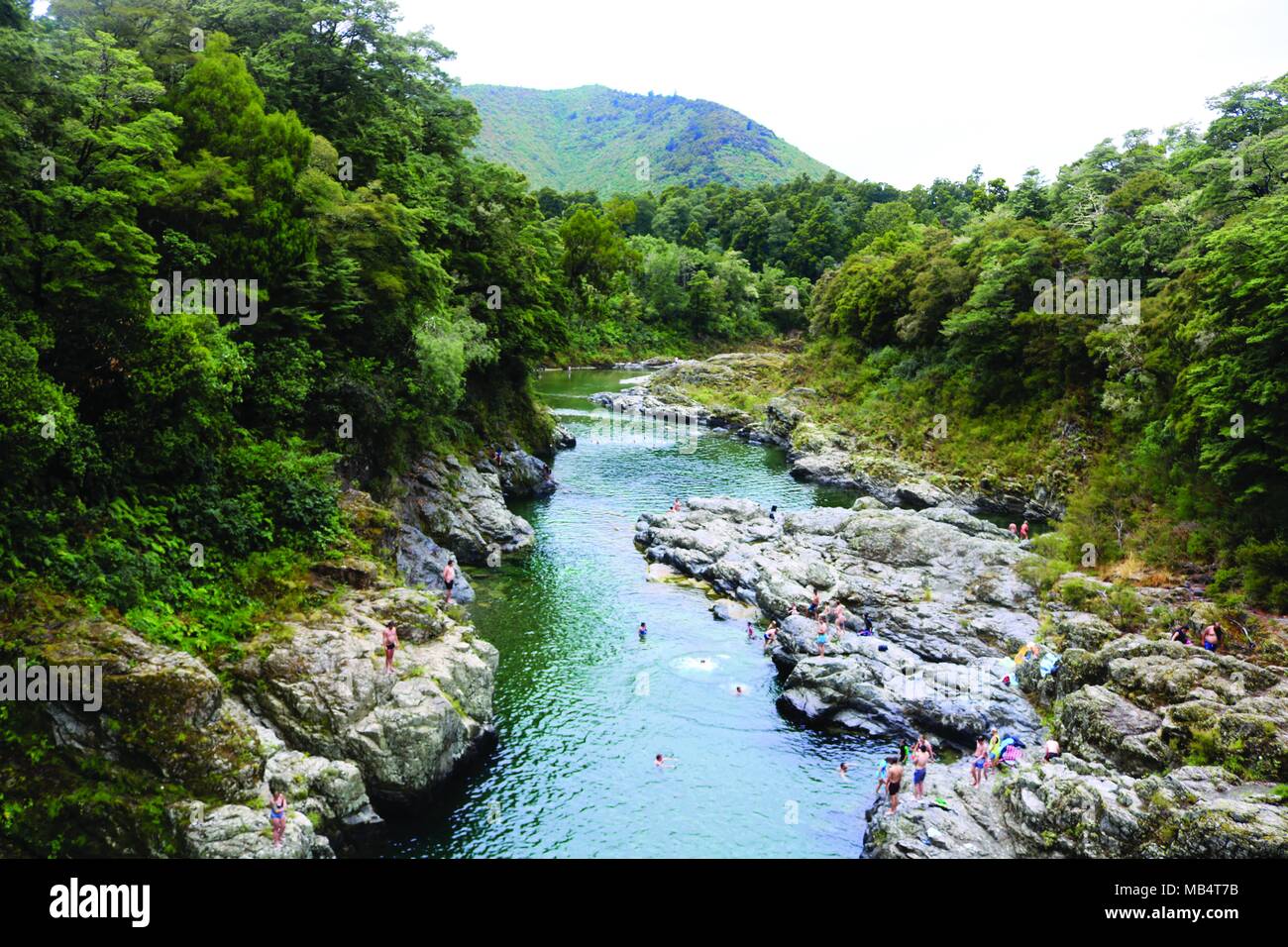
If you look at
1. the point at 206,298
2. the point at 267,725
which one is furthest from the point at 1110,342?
the point at 267,725

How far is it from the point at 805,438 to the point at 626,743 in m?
49.3

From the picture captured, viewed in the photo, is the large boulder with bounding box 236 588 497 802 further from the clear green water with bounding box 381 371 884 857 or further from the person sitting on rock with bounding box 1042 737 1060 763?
the person sitting on rock with bounding box 1042 737 1060 763

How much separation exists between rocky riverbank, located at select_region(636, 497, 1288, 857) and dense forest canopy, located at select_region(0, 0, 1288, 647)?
6237 mm

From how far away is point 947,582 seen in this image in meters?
37.5

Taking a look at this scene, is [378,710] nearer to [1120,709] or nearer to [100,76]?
[100,76]

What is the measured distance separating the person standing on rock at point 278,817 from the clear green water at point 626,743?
373cm

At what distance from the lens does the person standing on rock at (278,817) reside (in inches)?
638

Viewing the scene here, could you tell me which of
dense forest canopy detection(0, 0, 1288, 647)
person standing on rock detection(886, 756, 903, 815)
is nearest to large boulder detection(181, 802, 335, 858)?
dense forest canopy detection(0, 0, 1288, 647)

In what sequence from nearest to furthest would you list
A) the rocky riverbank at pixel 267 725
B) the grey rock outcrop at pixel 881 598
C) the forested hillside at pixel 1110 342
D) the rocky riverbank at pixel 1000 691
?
the rocky riverbank at pixel 267 725, the rocky riverbank at pixel 1000 691, the grey rock outcrop at pixel 881 598, the forested hillside at pixel 1110 342

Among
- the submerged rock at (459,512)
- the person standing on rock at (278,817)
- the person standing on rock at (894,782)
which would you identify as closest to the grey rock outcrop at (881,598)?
the person standing on rock at (894,782)

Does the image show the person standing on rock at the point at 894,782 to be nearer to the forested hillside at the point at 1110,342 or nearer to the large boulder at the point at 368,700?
the large boulder at the point at 368,700

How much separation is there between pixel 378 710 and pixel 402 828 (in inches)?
124
